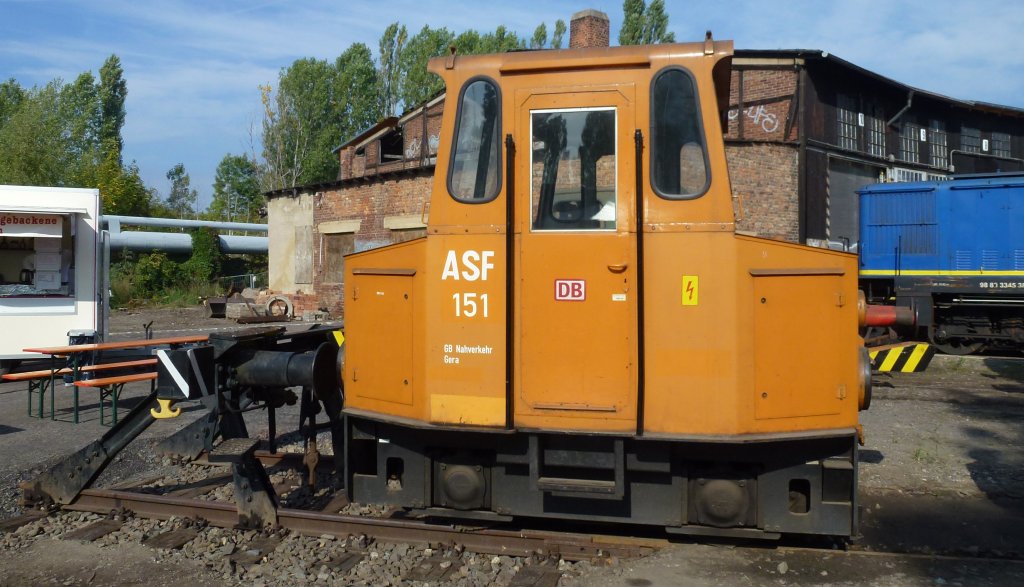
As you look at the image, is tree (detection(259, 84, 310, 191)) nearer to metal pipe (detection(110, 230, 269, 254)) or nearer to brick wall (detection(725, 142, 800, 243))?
metal pipe (detection(110, 230, 269, 254))

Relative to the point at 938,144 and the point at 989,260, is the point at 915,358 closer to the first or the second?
the point at 989,260

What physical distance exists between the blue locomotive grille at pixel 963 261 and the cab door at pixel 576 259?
507 inches

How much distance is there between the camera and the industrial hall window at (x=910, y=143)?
74.8 feet

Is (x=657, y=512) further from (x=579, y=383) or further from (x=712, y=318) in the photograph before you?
(x=712, y=318)

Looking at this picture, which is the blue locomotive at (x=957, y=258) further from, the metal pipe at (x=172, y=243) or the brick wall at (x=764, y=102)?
the metal pipe at (x=172, y=243)

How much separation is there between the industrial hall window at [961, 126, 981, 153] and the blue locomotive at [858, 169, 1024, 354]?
1187 cm

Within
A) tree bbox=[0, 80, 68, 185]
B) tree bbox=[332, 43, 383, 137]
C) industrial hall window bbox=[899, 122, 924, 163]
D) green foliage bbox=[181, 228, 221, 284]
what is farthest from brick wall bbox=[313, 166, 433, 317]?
tree bbox=[332, 43, 383, 137]

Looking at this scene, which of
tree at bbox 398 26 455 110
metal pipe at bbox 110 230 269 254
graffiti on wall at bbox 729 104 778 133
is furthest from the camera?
tree at bbox 398 26 455 110

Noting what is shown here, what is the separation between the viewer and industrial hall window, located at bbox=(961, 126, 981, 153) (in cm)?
2530

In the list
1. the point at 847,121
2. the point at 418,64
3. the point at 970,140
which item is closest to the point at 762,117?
the point at 847,121

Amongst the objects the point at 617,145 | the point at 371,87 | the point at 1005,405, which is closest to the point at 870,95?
the point at 1005,405

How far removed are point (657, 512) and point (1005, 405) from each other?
8.31 m

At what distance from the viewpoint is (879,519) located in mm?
6074

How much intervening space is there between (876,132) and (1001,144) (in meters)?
7.72
